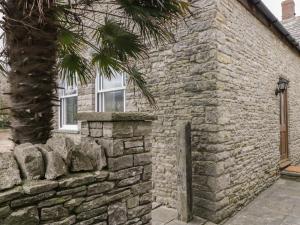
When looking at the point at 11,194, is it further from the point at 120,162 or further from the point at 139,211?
the point at 139,211

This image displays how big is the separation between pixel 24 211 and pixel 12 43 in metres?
1.58

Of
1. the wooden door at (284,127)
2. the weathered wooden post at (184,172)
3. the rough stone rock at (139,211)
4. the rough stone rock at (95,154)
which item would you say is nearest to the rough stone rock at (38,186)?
the rough stone rock at (95,154)

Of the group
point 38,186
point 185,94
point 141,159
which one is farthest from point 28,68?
point 185,94

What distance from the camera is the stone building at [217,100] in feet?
13.2

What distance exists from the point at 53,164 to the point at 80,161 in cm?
27

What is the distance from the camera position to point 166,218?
13.7 ft

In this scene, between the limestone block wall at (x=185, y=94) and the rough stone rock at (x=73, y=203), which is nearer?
the rough stone rock at (x=73, y=203)

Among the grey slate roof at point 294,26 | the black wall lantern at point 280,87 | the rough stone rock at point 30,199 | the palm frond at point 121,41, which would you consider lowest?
the rough stone rock at point 30,199

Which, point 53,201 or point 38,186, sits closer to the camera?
point 38,186

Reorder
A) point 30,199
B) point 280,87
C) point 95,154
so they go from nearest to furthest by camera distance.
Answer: point 30,199 → point 95,154 → point 280,87

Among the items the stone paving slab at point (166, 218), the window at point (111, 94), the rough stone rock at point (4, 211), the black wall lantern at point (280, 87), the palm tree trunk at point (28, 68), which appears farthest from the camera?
the black wall lantern at point (280, 87)

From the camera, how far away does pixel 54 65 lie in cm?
260

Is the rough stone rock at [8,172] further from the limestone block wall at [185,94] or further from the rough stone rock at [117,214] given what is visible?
the limestone block wall at [185,94]

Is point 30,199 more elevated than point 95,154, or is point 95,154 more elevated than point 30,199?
point 95,154
